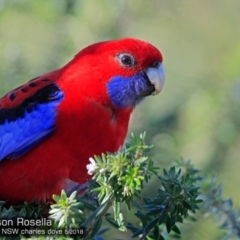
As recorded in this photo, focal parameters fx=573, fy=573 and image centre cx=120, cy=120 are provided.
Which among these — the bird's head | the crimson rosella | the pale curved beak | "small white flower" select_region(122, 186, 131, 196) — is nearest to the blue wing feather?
the crimson rosella

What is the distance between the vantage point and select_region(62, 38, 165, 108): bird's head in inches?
130

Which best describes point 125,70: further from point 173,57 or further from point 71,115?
point 173,57

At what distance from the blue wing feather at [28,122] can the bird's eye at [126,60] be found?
1.36 ft

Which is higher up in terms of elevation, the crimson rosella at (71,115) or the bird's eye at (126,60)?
the bird's eye at (126,60)

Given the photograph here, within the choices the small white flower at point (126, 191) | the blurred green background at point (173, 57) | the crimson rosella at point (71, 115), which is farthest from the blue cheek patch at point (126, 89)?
the small white flower at point (126, 191)

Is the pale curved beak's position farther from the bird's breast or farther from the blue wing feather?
the blue wing feather

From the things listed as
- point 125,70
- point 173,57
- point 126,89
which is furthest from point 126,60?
point 173,57

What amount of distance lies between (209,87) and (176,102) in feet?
0.99

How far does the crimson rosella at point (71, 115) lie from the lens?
296cm

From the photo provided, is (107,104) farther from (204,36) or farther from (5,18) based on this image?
(204,36)

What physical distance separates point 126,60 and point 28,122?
68cm

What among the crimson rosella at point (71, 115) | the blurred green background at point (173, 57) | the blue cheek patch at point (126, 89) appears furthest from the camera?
the blurred green background at point (173, 57)

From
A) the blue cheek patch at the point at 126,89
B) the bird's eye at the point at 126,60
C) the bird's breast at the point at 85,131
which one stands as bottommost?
the bird's breast at the point at 85,131

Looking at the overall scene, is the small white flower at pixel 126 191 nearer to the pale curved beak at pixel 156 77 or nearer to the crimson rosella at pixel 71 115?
the crimson rosella at pixel 71 115
